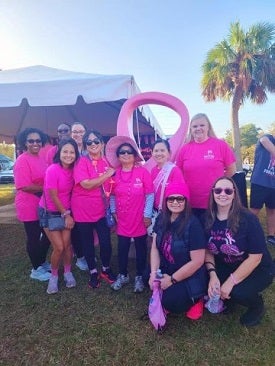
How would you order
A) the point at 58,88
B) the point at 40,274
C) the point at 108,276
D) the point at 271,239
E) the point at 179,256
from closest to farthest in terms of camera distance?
the point at 179,256 → the point at 108,276 → the point at 40,274 → the point at 58,88 → the point at 271,239

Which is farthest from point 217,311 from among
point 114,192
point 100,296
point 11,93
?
point 11,93

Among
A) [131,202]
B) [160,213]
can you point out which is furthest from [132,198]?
[160,213]

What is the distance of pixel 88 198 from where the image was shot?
290cm

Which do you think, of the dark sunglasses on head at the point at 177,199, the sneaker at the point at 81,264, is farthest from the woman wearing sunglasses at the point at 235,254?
the sneaker at the point at 81,264


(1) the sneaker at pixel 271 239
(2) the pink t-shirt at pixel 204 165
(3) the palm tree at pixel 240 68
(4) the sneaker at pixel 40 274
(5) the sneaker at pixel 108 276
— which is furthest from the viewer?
(3) the palm tree at pixel 240 68

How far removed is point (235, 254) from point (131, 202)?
103 cm

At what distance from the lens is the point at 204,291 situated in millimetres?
2350

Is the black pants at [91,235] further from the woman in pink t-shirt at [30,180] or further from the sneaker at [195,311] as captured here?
the sneaker at [195,311]

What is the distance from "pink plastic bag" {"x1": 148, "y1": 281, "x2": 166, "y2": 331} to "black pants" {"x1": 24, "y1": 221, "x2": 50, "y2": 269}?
59.7 inches

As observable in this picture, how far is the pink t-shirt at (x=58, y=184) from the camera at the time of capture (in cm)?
282

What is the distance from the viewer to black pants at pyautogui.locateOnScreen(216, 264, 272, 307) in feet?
7.45

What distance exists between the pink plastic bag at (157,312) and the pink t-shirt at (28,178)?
154cm

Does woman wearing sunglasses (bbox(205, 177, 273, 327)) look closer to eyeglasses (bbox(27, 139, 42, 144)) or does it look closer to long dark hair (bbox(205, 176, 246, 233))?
long dark hair (bbox(205, 176, 246, 233))

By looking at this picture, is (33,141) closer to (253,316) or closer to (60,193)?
(60,193)
